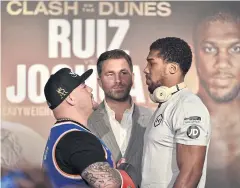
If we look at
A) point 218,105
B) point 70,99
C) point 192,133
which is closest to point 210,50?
point 218,105

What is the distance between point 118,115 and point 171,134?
1.19m

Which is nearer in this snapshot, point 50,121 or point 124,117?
point 124,117

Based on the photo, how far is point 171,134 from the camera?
3.04 m

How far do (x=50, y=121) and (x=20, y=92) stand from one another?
0.33 metres

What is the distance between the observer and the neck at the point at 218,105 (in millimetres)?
5242

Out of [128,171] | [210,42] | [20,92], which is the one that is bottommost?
[128,171]

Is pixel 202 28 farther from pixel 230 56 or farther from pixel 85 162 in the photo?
A: pixel 85 162

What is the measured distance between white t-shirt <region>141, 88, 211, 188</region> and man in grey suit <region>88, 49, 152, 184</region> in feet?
3.16

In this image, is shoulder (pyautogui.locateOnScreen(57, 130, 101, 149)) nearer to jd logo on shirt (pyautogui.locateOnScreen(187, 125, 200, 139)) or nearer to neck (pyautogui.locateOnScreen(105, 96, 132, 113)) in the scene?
jd logo on shirt (pyautogui.locateOnScreen(187, 125, 200, 139))

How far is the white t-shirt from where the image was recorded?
2.97 meters

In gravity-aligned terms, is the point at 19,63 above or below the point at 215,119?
above

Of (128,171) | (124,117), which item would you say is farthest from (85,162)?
(124,117)

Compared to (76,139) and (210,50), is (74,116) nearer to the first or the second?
(76,139)

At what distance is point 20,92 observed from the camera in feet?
17.1
